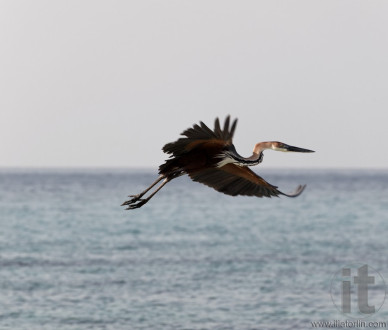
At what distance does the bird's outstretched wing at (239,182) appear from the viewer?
14.3 meters

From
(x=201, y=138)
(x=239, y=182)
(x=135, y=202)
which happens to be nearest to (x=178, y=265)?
(x=239, y=182)

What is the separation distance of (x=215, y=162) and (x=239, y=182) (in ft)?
4.56

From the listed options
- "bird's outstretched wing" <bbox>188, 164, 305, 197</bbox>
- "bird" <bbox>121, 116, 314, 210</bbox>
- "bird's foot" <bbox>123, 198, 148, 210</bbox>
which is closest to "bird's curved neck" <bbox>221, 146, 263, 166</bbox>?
"bird" <bbox>121, 116, 314, 210</bbox>

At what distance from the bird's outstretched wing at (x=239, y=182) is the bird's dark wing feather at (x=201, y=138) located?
4.55 feet

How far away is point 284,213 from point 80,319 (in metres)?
46.5

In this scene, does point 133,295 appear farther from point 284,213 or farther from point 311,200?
point 311,200

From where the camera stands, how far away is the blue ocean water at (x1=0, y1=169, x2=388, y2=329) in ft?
98.9

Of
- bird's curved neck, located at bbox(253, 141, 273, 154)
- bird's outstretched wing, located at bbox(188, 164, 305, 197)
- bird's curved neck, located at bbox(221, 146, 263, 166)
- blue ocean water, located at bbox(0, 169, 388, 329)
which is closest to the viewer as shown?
bird's curved neck, located at bbox(221, 146, 263, 166)

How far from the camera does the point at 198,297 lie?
108ft

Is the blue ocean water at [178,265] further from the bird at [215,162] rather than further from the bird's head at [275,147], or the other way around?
the bird's head at [275,147]

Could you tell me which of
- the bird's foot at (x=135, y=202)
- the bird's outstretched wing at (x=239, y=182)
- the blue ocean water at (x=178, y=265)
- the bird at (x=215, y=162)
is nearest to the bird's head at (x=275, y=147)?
the bird at (x=215, y=162)

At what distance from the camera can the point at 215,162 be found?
13.3 meters

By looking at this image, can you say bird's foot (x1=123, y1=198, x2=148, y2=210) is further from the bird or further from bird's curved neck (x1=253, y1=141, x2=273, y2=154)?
bird's curved neck (x1=253, y1=141, x2=273, y2=154)

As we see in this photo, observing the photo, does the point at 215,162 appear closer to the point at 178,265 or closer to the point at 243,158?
the point at 243,158
